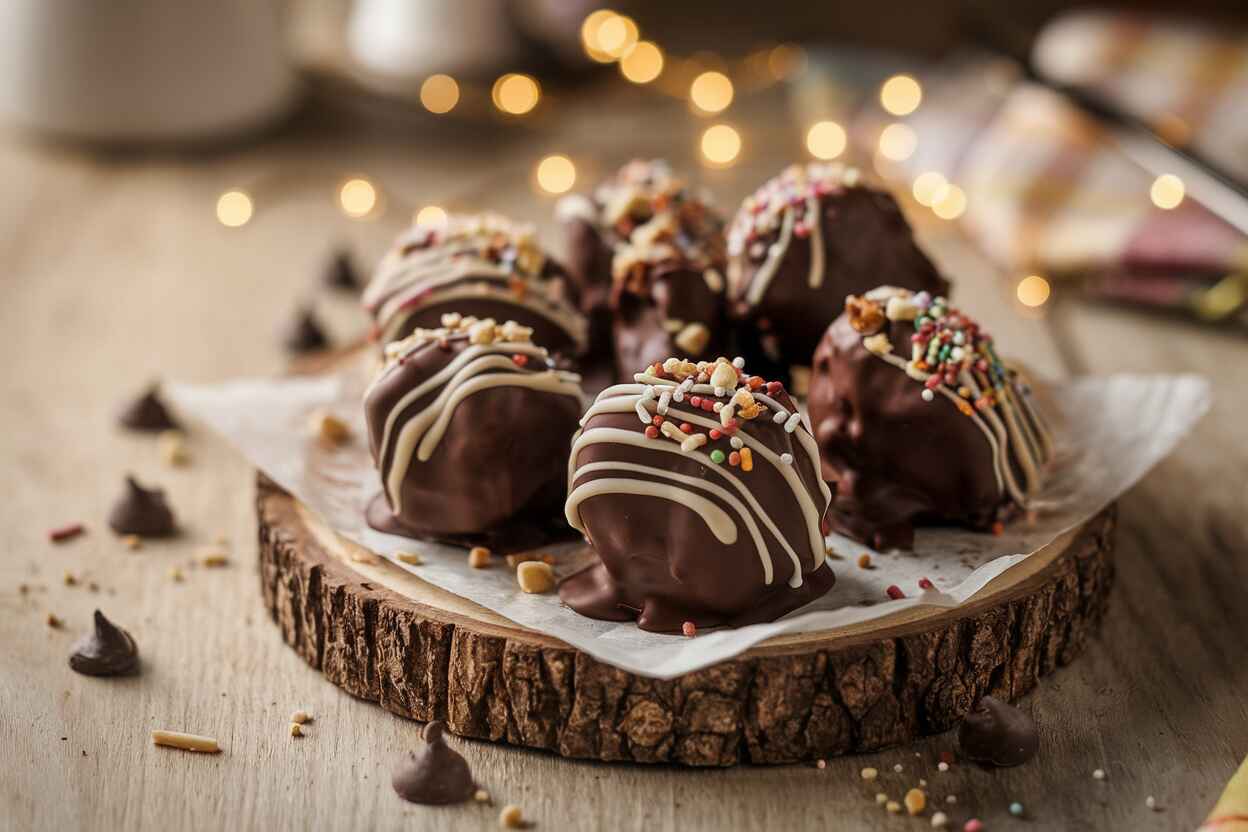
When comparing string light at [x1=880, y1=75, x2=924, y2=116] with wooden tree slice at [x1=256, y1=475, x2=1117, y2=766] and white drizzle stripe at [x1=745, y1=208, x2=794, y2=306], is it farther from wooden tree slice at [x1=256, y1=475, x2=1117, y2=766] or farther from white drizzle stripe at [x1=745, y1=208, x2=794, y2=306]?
wooden tree slice at [x1=256, y1=475, x2=1117, y2=766]

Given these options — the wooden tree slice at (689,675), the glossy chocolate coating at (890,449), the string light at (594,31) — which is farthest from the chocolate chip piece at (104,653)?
the string light at (594,31)

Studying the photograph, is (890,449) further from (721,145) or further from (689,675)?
(721,145)

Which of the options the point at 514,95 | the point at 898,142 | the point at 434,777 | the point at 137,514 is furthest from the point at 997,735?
the point at 514,95

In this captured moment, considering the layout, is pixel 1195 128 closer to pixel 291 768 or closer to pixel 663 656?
pixel 663 656

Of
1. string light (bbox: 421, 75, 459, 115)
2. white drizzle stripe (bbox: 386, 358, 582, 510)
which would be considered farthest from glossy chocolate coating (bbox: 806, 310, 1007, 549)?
string light (bbox: 421, 75, 459, 115)

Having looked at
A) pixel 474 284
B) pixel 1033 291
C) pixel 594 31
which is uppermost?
pixel 594 31

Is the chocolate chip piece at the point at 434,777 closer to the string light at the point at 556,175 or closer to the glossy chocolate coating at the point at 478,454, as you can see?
the glossy chocolate coating at the point at 478,454
